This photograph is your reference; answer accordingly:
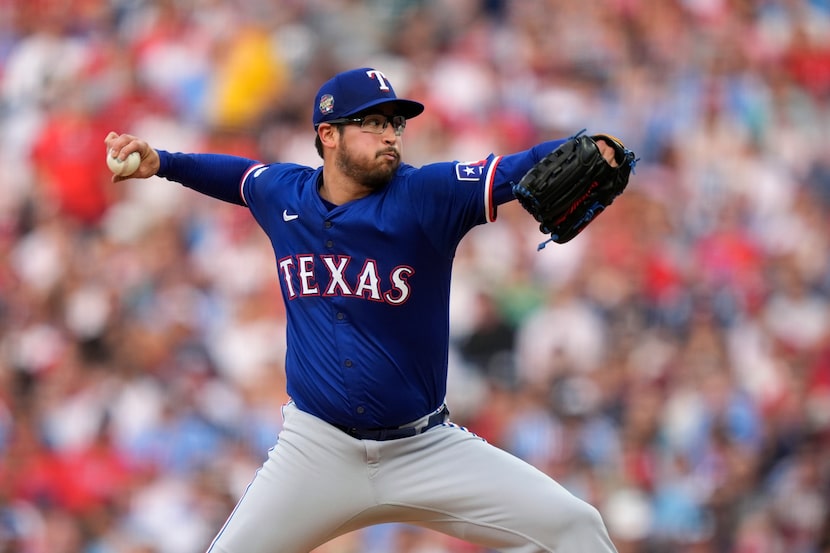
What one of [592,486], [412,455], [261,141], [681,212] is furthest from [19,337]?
[412,455]

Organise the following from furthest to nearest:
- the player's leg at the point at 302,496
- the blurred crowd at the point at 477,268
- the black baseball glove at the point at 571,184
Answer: the blurred crowd at the point at 477,268 → the player's leg at the point at 302,496 → the black baseball glove at the point at 571,184

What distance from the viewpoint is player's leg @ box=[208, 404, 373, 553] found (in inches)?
179

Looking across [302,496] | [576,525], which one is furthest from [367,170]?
[576,525]

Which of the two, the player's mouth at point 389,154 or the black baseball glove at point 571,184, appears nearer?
the black baseball glove at point 571,184

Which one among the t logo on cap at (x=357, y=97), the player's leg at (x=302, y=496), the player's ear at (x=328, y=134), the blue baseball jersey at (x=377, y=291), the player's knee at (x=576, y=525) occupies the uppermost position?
the t logo on cap at (x=357, y=97)

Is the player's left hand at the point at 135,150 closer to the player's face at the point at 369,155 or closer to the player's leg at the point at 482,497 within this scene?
the player's face at the point at 369,155

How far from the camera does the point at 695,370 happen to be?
343 inches

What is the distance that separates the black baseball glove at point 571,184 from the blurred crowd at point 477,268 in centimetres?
396

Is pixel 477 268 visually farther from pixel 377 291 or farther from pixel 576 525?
pixel 576 525

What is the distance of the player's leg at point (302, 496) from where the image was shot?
14.9 feet

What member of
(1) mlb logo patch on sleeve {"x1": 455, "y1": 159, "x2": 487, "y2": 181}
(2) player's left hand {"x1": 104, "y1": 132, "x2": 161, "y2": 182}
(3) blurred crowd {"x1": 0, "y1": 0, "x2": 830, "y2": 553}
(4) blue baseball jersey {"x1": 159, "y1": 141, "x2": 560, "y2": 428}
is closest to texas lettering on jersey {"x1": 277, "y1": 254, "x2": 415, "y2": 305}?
(4) blue baseball jersey {"x1": 159, "y1": 141, "x2": 560, "y2": 428}

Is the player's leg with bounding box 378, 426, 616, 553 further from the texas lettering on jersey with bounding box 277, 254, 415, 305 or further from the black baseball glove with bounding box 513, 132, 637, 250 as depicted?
the black baseball glove with bounding box 513, 132, 637, 250

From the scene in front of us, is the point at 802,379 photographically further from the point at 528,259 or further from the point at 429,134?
the point at 429,134

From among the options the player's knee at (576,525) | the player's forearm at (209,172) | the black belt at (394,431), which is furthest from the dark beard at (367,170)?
the player's knee at (576,525)
